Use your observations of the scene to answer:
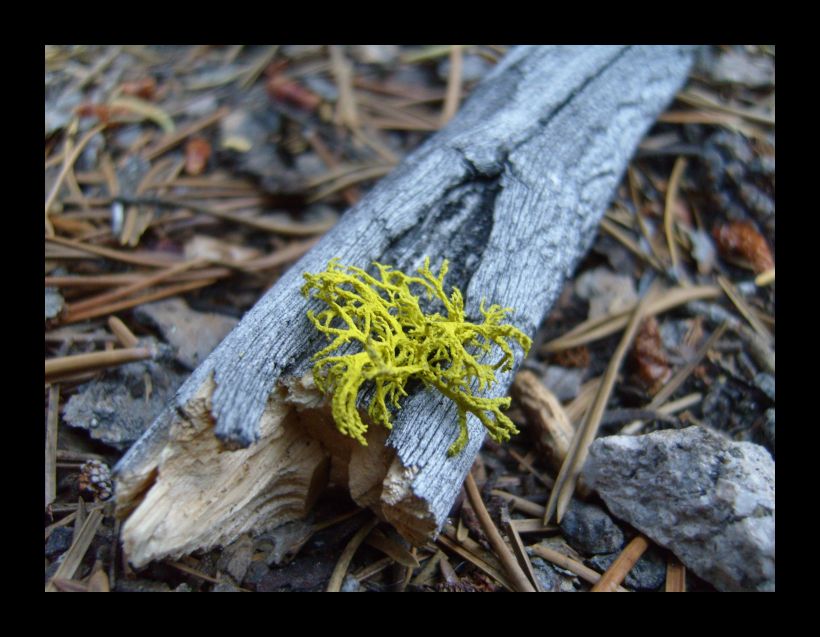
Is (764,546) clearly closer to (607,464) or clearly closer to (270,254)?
(607,464)

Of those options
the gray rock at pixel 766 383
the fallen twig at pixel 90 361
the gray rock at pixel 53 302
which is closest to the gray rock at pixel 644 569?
the gray rock at pixel 766 383

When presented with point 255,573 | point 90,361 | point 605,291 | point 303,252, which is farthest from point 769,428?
point 90,361

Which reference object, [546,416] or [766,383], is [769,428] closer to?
[766,383]

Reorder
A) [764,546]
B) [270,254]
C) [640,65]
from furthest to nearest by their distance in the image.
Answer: [640,65] → [270,254] → [764,546]

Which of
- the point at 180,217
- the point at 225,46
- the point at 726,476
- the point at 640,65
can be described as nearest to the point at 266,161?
the point at 180,217

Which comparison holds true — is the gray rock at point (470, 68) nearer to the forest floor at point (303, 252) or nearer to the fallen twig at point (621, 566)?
the forest floor at point (303, 252)
